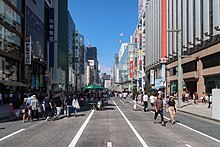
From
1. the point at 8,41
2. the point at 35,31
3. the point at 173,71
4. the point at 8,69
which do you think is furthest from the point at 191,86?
the point at 8,41

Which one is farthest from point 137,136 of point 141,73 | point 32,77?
point 141,73

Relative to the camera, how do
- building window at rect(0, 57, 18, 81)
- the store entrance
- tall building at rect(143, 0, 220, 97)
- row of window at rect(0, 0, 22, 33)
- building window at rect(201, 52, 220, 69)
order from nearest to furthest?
building window at rect(201, 52, 220, 69) → row of window at rect(0, 0, 22, 33) → tall building at rect(143, 0, 220, 97) → building window at rect(0, 57, 18, 81) → the store entrance

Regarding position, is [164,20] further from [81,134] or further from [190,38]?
[81,134]

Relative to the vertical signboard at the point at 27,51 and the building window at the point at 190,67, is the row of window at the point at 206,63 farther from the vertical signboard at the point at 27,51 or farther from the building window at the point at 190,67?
the vertical signboard at the point at 27,51

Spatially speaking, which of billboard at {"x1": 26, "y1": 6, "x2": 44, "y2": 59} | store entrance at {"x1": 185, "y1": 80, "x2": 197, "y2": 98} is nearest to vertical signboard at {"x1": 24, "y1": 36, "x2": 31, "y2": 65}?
billboard at {"x1": 26, "y1": 6, "x2": 44, "y2": 59}

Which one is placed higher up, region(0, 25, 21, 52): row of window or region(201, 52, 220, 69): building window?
region(0, 25, 21, 52): row of window

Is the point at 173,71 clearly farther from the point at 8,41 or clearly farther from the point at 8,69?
the point at 8,41

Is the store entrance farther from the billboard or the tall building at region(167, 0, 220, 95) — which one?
the billboard

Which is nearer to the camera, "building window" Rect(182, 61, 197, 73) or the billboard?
"building window" Rect(182, 61, 197, 73)

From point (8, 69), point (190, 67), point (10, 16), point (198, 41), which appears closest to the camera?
point (8, 69)

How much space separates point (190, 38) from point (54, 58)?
42427 millimetres

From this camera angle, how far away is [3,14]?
40.9m

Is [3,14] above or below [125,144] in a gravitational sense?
above

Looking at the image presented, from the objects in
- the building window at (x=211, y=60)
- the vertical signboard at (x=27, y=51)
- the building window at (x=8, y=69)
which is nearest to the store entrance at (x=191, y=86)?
the building window at (x=211, y=60)
